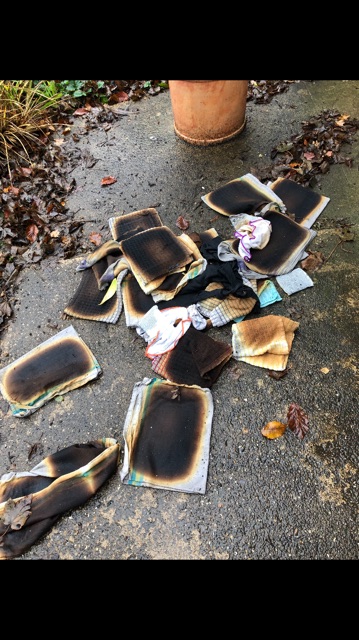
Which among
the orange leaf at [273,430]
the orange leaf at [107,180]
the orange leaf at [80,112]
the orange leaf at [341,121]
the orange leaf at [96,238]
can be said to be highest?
the orange leaf at [80,112]

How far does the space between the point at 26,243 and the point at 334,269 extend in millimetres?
2989

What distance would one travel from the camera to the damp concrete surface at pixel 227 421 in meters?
2.54

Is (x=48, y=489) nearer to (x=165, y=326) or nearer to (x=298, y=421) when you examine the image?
(x=165, y=326)

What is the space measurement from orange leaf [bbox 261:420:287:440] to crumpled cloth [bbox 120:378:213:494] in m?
0.39

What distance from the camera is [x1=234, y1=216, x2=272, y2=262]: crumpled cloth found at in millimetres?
3574

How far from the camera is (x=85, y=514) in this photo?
2.67m

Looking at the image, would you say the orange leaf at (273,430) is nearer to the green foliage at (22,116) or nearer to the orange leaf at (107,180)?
the orange leaf at (107,180)

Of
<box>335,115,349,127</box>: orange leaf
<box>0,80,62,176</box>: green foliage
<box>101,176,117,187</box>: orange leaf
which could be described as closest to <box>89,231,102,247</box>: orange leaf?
<box>101,176,117,187</box>: orange leaf

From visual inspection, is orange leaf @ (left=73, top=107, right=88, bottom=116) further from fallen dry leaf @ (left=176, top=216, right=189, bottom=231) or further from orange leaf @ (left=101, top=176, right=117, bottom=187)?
fallen dry leaf @ (left=176, top=216, right=189, bottom=231)

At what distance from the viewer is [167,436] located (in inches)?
113

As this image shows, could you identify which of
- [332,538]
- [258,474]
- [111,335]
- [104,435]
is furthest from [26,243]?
[332,538]

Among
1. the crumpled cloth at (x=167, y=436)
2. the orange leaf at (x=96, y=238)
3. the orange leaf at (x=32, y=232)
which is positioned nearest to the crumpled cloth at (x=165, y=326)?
the crumpled cloth at (x=167, y=436)

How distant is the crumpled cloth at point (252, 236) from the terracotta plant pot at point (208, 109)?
147 centimetres

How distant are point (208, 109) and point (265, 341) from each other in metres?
2.66
